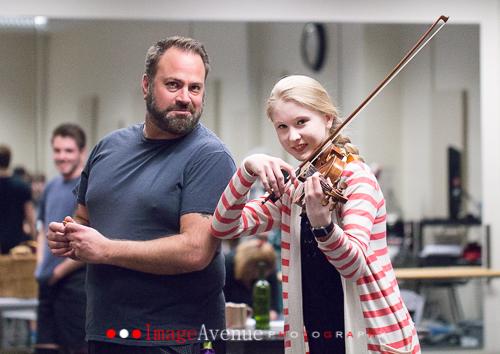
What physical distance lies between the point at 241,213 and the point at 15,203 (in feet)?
12.6

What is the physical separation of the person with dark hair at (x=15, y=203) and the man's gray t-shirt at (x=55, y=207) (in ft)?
3.11

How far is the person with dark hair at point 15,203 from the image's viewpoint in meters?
5.85

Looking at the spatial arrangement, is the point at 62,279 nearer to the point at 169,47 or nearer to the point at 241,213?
the point at 169,47

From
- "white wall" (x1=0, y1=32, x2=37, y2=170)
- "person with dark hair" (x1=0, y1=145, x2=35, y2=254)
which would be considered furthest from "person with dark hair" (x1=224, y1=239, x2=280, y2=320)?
"white wall" (x1=0, y1=32, x2=37, y2=170)

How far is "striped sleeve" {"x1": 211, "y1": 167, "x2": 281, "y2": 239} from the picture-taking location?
2.21 metres

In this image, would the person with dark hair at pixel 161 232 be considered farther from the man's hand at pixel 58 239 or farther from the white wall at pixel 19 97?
the white wall at pixel 19 97

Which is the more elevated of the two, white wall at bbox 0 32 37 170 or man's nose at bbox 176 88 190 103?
white wall at bbox 0 32 37 170

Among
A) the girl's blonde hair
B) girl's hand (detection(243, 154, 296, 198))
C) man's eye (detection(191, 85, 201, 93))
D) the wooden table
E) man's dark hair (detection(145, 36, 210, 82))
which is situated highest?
man's dark hair (detection(145, 36, 210, 82))

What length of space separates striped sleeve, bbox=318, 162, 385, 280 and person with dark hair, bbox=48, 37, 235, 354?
0.37 m

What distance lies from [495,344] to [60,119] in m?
3.00

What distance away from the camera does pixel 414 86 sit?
6.21 m

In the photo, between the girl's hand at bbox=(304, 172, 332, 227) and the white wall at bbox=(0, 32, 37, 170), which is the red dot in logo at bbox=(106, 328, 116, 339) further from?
the white wall at bbox=(0, 32, 37, 170)

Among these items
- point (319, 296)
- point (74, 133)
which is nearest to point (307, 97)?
point (319, 296)

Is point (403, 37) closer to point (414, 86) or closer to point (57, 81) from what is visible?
point (414, 86)
